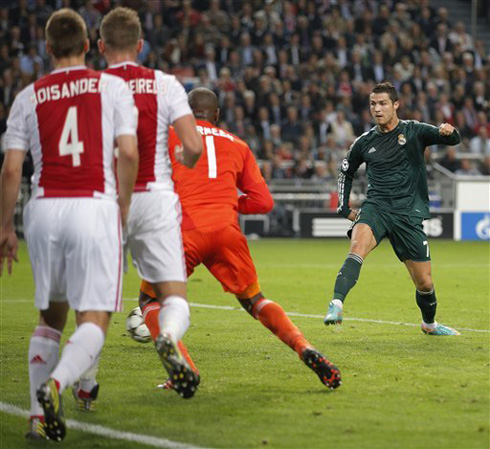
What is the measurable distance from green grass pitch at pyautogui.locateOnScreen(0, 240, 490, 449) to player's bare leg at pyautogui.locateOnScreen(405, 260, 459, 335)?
0.20 metres

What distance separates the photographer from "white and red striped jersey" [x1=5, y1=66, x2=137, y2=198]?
17.1 ft

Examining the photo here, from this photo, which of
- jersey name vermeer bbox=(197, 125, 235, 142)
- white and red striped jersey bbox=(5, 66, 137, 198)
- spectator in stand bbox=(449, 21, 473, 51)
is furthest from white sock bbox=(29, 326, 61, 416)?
spectator in stand bbox=(449, 21, 473, 51)

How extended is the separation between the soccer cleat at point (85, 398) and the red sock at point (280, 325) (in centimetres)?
122

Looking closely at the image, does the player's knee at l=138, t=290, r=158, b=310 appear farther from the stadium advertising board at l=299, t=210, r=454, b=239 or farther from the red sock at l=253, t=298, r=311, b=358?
the stadium advertising board at l=299, t=210, r=454, b=239

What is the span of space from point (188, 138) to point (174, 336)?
3.42 feet

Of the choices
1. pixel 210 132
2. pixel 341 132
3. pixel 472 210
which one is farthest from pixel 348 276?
pixel 341 132

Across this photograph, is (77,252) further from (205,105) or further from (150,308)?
→ (205,105)

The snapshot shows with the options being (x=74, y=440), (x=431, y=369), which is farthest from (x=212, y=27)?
(x=74, y=440)

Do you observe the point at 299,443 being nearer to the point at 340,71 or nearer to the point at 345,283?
the point at 345,283

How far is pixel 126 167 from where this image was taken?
5309mm

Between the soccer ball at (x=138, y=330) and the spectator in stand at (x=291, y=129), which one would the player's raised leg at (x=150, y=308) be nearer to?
the soccer ball at (x=138, y=330)

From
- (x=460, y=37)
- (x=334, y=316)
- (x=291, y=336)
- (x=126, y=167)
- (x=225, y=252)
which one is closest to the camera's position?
(x=126, y=167)

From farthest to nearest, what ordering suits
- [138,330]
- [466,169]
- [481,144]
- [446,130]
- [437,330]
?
[481,144]
[466,169]
[437,330]
[446,130]
[138,330]

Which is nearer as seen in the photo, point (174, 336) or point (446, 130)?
point (174, 336)
